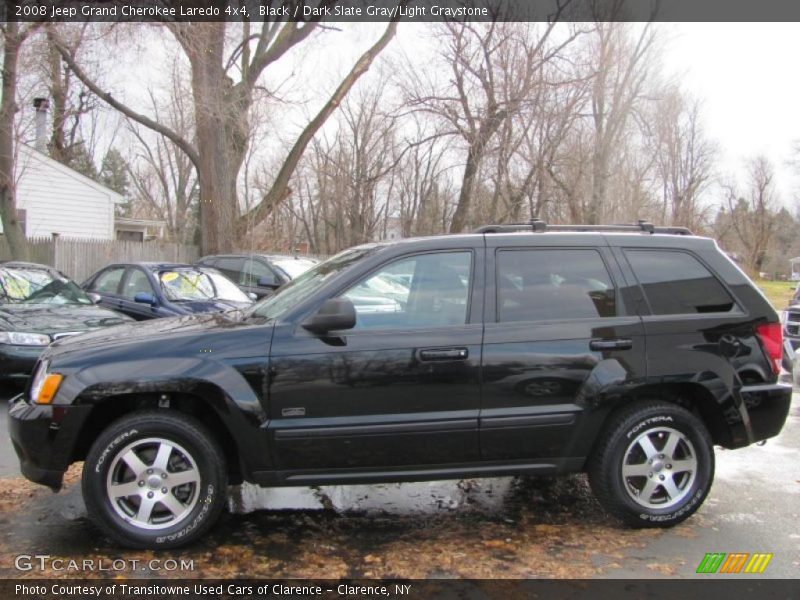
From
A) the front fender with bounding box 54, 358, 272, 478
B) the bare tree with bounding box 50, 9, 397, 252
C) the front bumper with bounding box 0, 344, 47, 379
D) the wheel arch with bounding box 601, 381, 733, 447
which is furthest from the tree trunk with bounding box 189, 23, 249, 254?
the wheel arch with bounding box 601, 381, 733, 447

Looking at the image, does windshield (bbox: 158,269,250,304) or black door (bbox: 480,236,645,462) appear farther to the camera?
windshield (bbox: 158,269,250,304)

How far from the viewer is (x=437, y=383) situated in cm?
378

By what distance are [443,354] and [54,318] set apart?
19.1 feet

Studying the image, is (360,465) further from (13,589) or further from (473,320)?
(13,589)

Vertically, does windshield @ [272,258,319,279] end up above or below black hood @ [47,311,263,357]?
above

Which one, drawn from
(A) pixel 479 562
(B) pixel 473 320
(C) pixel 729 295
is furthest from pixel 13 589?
(C) pixel 729 295

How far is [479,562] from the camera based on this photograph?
11.7 feet

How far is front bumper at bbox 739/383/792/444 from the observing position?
13.7ft

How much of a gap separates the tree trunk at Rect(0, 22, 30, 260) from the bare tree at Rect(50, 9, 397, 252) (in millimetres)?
1931

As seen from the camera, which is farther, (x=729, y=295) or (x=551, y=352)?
(x=729, y=295)

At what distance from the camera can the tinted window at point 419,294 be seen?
392 centimetres

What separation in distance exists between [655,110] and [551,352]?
32772 millimetres

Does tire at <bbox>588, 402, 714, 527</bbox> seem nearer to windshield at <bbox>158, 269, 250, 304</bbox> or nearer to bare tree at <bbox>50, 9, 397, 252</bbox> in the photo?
windshield at <bbox>158, 269, 250, 304</bbox>

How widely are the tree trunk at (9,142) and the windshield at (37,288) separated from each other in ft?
25.9
